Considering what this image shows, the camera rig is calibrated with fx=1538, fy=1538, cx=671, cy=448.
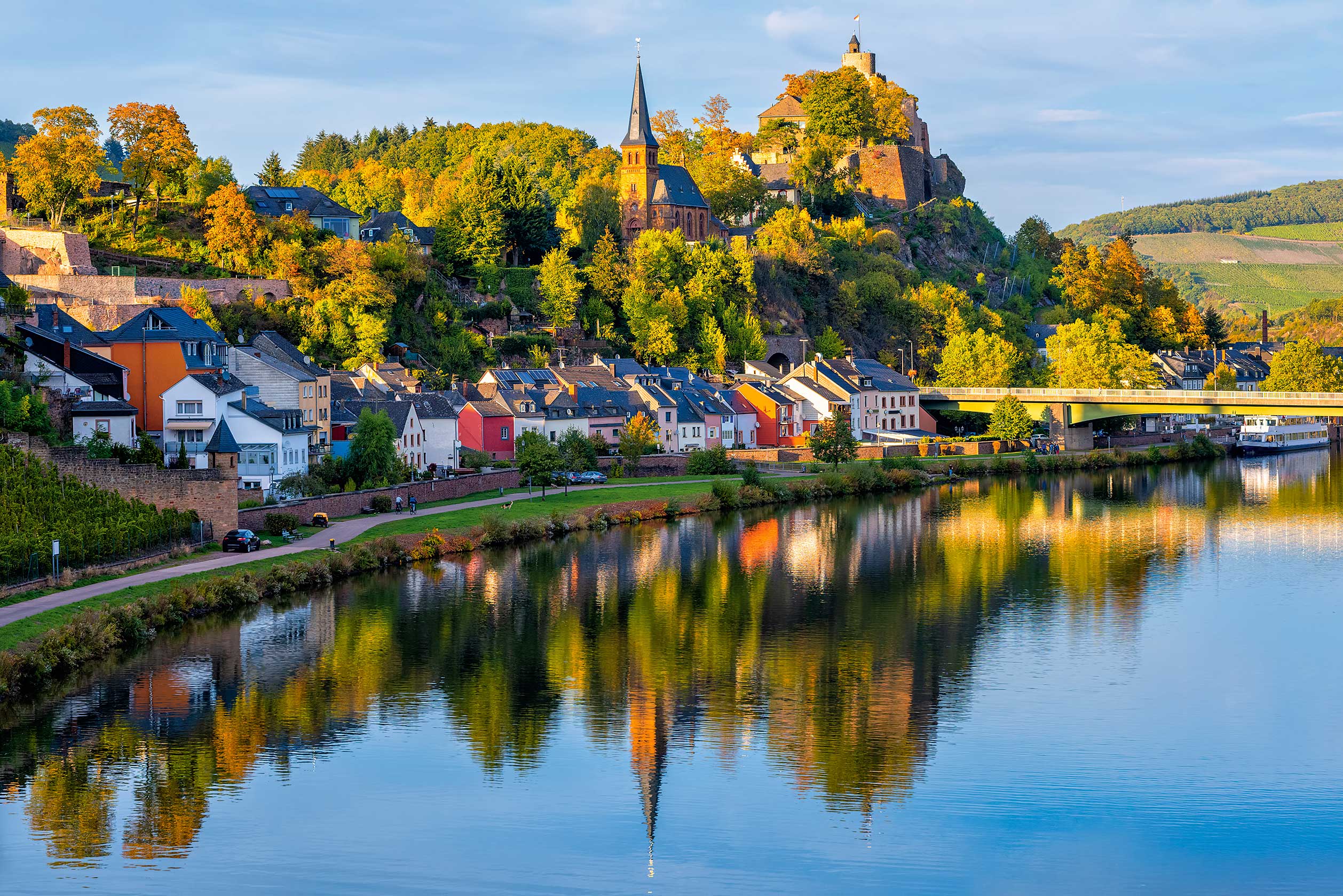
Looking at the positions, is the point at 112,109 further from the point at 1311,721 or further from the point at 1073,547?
the point at 1311,721

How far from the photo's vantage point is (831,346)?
10919 cm

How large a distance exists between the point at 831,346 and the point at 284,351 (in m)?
47.3

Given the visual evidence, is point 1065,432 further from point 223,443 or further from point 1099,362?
point 223,443

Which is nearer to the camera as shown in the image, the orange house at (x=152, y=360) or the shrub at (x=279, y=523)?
the shrub at (x=279, y=523)

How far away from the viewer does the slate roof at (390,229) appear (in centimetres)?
9569

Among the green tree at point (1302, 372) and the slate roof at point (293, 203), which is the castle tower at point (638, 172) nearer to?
the slate roof at point (293, 203)

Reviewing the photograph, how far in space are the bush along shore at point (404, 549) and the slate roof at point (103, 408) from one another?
10.9 metres

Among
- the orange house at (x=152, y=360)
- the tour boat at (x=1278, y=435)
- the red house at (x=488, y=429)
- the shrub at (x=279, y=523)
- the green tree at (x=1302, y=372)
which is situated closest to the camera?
the shrub at (x=279, y=523)

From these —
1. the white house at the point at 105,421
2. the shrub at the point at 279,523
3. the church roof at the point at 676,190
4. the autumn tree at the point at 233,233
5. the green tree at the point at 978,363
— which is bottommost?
the shrub at the point at 279,523

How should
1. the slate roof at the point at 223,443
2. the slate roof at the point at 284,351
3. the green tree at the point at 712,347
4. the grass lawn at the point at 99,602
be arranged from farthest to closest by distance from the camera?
the green tree at the point at 712,347 < the slate roof at the point at 284,351 < the slate roof at the point at 223,443 < the grass lawn at the point at 99,602

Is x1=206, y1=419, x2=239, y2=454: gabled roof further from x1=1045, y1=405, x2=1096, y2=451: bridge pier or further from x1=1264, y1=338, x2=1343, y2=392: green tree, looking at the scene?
x1=1264, y1=338, x2=1343, y2=392: green tree

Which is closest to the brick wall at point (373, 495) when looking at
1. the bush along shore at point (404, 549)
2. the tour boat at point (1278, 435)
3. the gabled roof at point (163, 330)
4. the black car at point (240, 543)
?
the black car at point (240, 543)

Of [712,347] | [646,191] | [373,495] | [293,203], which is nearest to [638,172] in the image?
[646,191]

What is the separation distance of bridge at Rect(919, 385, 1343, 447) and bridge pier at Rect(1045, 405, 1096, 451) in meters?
0.03
